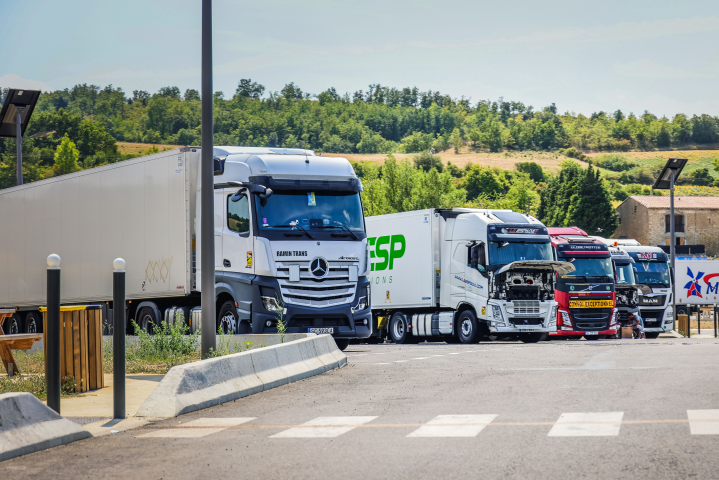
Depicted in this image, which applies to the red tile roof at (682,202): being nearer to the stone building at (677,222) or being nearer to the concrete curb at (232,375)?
the stone building at (677,222)

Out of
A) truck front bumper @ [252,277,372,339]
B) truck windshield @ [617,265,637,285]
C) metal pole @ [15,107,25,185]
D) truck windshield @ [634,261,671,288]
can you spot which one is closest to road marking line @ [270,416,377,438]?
truck front bumper @ [252,277,372,339]

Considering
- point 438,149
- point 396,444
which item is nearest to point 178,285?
point 396,444

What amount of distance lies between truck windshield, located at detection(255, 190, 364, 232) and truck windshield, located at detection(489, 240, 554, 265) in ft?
24.0

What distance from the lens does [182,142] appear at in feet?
434

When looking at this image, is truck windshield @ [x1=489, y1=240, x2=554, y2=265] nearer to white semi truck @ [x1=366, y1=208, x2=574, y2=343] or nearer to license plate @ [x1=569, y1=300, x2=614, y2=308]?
white semi truck @ [x1=366, y1=208, x2=574, y2=343]

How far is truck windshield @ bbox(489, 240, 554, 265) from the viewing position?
953 inches

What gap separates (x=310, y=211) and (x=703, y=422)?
421 inches

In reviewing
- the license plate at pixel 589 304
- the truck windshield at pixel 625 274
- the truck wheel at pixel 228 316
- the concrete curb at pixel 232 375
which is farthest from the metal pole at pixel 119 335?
the truck windshield at pixel 625 274

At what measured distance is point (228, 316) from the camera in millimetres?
17500

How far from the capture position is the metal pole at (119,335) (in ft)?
27.2

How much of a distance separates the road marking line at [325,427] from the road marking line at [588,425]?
1.77 metres

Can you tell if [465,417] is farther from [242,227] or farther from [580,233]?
[580,233]

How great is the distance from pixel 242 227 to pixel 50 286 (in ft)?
30.1

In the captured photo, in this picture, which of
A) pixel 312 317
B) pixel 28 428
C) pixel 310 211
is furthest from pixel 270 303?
pixel 28 428
